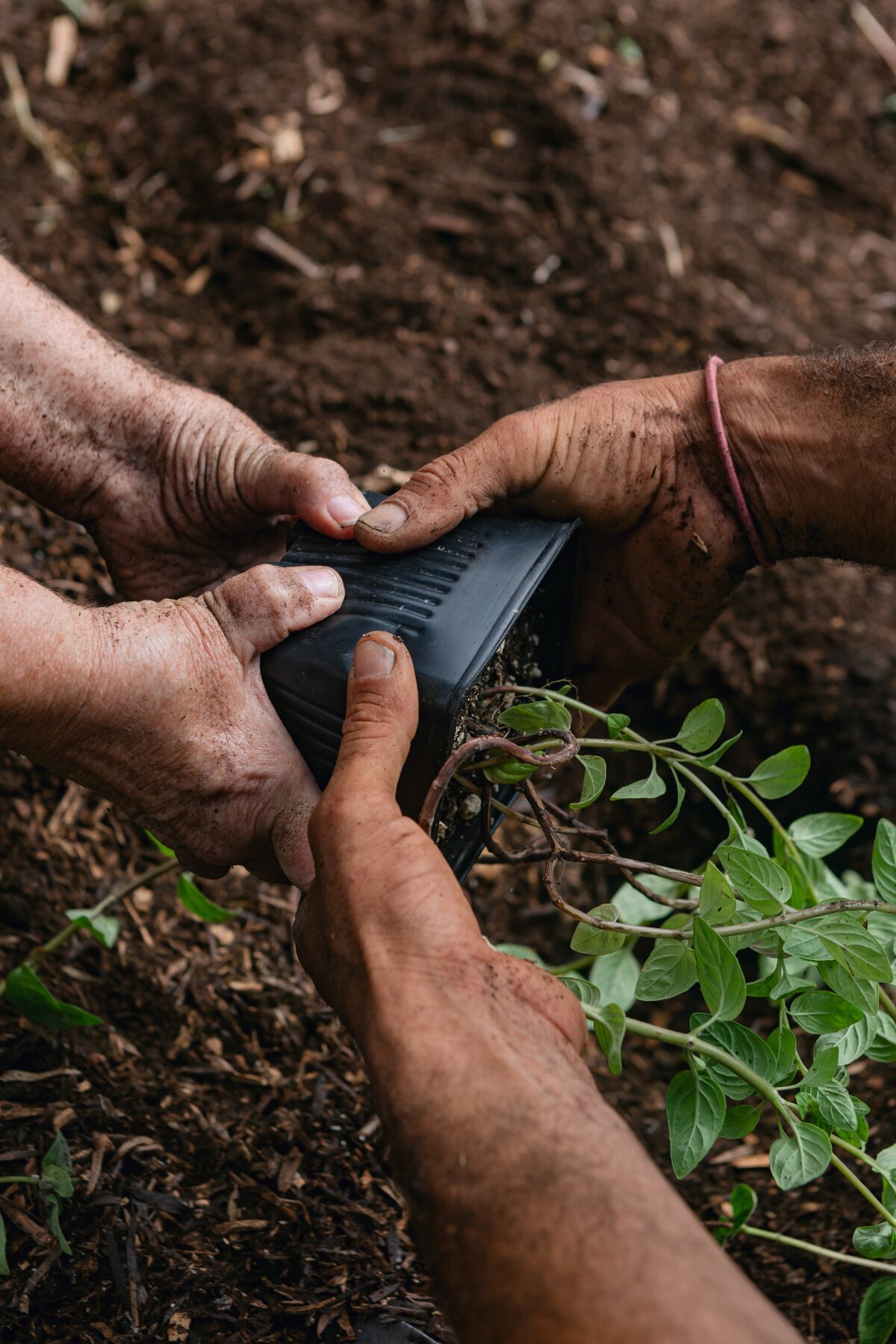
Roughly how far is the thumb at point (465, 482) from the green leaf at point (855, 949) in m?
0.70

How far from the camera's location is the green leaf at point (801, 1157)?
1.16 meters

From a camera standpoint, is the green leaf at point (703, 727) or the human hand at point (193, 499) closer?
the green leaf at point (703, 727)

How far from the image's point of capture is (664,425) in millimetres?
1689

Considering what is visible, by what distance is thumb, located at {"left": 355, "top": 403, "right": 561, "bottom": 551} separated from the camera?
1434 millimetres

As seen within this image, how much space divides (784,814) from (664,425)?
3.40 feet


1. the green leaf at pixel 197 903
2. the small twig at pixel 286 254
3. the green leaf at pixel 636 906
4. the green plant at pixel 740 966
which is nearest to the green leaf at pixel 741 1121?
the green plant at pixel 740 966

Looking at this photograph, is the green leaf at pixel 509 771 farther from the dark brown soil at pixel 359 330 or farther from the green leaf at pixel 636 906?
the dark brown soil at pixel 359 330

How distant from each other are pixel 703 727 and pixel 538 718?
0.76 ft

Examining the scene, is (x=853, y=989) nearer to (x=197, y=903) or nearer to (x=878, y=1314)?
(x=878, y=1314)

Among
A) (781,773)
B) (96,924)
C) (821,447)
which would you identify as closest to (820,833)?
(781,773)

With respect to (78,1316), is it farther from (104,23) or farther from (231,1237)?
(104,23)

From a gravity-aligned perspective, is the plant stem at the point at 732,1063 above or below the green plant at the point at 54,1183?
above

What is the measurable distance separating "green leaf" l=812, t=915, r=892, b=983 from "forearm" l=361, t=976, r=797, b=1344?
0.36 m

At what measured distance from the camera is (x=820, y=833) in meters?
1.50
